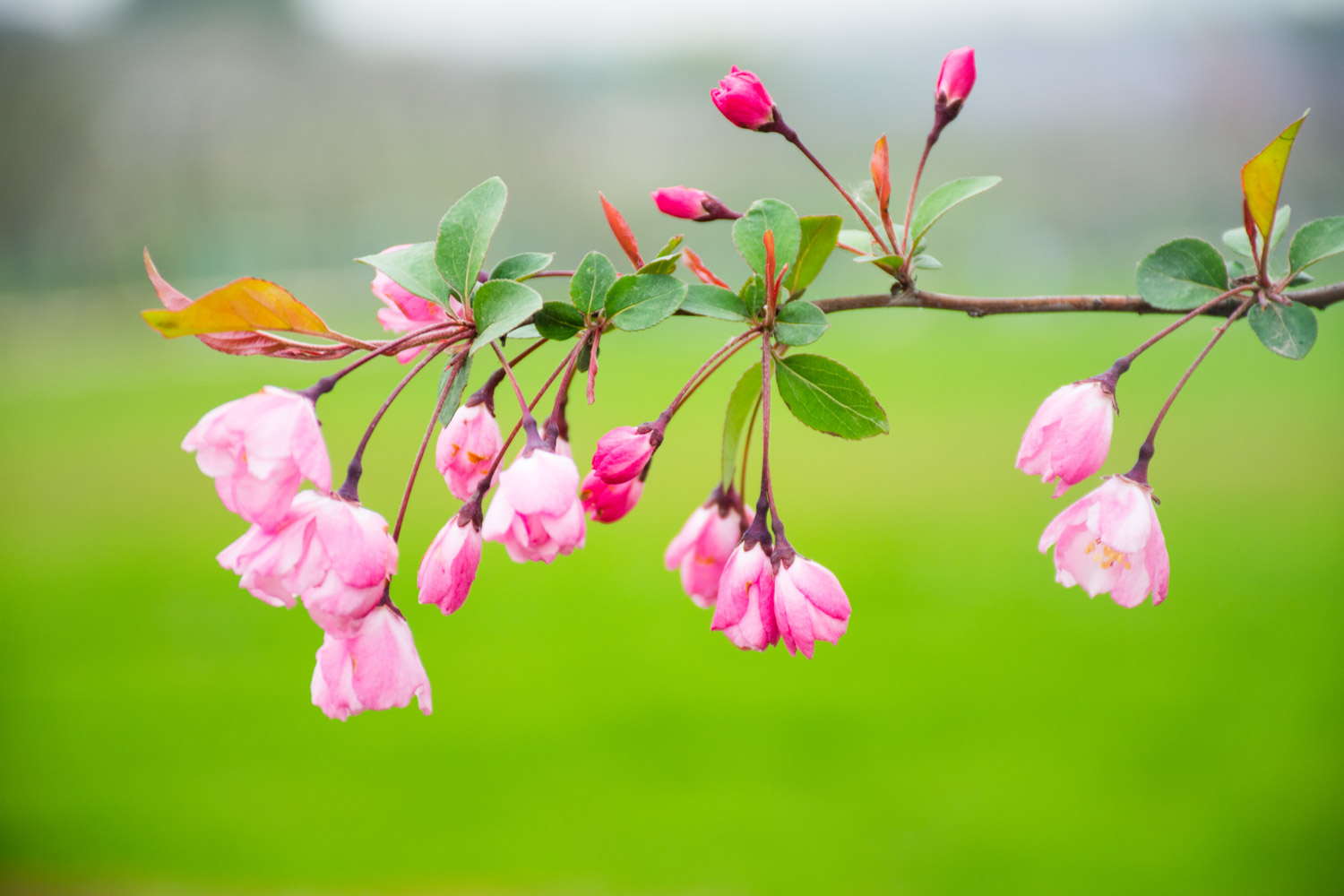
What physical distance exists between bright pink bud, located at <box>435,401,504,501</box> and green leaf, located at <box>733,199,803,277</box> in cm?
17

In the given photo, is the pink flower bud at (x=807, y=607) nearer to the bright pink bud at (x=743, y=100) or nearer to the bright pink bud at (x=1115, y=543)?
the bright pink bud at (x=1115, y=543)

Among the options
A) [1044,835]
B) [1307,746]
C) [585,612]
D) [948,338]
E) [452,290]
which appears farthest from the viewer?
[948,338]

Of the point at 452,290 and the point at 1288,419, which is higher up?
the point at 1288,419

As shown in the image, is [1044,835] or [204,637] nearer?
[1044,835]

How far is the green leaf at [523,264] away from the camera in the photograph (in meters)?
0.51

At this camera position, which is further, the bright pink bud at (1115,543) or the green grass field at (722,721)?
the green grass field at (722,721)

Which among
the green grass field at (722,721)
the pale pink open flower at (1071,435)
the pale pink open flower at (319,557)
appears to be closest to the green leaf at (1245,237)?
the pale pink open flower at (1071,435)

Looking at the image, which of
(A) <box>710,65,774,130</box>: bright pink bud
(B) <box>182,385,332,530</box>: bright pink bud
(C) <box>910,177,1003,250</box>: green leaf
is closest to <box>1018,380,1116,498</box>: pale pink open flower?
(C) <box>910,177,1003,250</box>: green leaf

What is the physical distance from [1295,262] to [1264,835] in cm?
249

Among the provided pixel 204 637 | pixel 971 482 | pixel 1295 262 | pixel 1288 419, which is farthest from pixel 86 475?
pixel 1288 419

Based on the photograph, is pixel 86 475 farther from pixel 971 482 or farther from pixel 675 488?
pixel 971 482

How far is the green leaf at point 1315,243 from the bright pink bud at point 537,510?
441 millimetres

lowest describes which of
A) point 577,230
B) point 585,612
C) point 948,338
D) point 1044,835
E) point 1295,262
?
point 1044,835

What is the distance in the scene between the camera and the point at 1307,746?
2.71 meters
